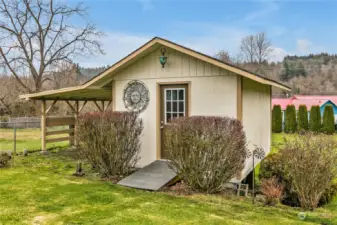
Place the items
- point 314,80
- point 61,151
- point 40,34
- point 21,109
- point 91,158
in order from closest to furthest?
point 91,158 < point 61,151 < point 40,34 < point 21,109 < point 314,80

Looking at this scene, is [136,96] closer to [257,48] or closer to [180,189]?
[180,189]

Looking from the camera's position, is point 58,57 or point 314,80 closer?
point 58,57

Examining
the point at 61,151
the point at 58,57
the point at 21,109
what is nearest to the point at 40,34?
the point at 58,57

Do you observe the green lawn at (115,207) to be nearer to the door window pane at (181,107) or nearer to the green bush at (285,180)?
the green bush at (285,180)

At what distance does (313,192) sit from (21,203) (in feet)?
17.3

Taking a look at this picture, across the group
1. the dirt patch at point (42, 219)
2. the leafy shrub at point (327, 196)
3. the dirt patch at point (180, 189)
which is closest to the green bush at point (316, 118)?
the leafy shrub at point (327, 196)

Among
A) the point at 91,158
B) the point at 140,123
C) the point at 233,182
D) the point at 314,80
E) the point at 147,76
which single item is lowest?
the point at 233,182

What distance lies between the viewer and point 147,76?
783 cm

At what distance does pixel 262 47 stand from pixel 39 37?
24522 mm

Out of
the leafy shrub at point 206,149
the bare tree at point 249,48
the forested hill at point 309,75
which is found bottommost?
the leafy shrub at point 206,149

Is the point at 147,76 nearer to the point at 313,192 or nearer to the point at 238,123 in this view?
the point at 238,123

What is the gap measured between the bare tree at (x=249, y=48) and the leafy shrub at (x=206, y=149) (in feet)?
102

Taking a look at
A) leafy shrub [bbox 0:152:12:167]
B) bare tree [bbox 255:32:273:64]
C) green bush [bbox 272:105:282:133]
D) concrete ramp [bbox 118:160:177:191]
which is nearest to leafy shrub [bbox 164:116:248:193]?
concrete ramp [bbox 118:160:177:191]

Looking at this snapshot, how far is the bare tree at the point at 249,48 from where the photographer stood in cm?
3475
